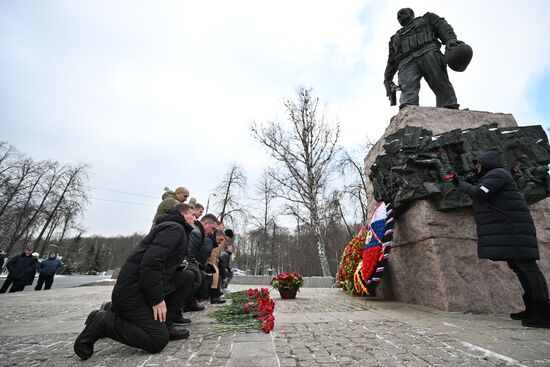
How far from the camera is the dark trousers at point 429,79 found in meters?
5.19

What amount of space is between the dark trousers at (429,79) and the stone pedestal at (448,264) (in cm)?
94

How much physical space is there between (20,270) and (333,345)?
11937mm

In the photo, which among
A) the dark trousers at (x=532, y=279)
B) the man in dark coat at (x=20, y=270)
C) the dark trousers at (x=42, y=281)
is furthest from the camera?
the dark trousers at (x=42, y=281)

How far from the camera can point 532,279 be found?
2656 millimetres

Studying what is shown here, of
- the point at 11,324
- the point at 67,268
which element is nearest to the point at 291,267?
the point at 67,268

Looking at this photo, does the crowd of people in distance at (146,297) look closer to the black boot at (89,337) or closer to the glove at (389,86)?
the black boot at (89,337)

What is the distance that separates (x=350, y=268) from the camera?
5605mm

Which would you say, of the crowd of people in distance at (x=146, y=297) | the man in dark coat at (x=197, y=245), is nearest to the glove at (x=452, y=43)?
the man in dark coat at (x=197, y=245)

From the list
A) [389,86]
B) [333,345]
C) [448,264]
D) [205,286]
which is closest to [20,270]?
[205,286]

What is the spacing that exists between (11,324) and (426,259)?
5.63m

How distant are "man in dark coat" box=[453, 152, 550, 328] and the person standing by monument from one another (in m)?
2.79

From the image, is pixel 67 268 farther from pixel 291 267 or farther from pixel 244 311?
pixel 244 311

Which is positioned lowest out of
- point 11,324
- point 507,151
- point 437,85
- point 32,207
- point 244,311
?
point 11,324

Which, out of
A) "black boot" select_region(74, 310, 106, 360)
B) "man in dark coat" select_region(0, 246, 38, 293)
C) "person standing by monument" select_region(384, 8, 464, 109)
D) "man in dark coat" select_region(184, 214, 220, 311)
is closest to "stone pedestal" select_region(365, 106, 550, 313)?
"person standing by monument" select_region(384, 8, 464, 109)
